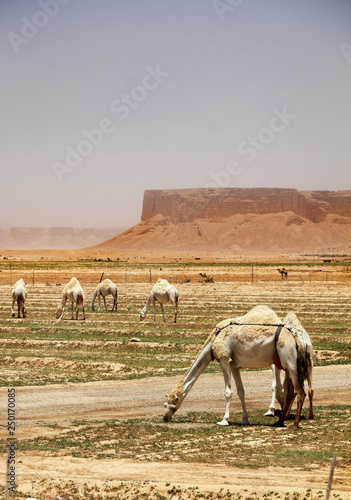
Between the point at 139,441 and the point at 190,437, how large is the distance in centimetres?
102

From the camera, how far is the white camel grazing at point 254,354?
13.0 m

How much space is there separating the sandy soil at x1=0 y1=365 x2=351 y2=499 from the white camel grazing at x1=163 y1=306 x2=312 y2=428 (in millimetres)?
1405

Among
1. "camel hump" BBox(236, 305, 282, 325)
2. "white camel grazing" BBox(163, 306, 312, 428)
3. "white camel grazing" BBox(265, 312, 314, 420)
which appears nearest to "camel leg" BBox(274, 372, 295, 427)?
"white camel grazing" BBox(163, 306, 312, 428)

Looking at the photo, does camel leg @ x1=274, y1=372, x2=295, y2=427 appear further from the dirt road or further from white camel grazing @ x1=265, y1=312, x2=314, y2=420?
the dirt road

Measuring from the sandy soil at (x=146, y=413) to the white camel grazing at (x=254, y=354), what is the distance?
55.3 inches

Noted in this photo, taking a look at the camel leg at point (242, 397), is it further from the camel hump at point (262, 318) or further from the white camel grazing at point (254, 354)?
the camel hump at point (262, 318)

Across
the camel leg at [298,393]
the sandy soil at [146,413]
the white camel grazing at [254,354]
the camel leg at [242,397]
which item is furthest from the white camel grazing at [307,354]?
the sandy soil at [146,413]

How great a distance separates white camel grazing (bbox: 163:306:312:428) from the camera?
13.0 meters

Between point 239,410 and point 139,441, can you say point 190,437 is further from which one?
point 239,410

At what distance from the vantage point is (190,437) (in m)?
12.4

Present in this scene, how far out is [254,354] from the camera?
44.6ft

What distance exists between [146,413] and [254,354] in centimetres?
309

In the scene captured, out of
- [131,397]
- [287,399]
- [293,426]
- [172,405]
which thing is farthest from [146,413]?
[293,426]

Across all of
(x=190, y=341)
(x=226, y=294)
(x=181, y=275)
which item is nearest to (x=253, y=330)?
(x=190, y=341)
